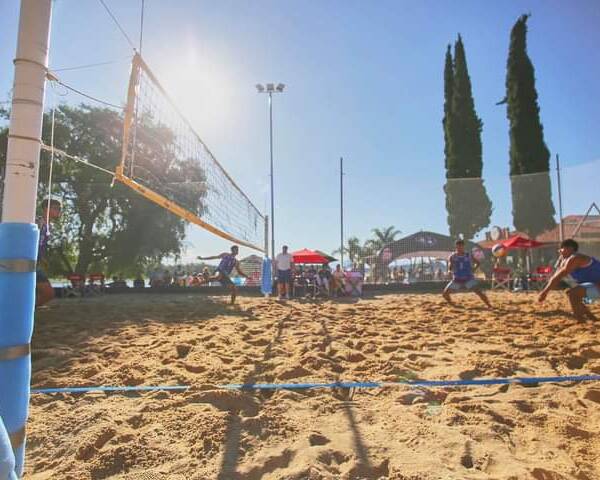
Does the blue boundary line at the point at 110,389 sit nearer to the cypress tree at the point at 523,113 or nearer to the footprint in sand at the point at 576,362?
the footprint in sand at the point at 576,362

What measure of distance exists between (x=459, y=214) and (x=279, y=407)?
49.9ft

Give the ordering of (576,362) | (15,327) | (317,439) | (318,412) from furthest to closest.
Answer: (576,362) → (318,412) → (317,439) → (15,327)

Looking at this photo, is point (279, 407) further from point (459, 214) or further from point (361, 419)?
point (459, 214)

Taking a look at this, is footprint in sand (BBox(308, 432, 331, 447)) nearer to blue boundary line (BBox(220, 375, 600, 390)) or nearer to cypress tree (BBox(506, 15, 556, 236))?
blue boundary line (BBox(220, 375, 600, 390))

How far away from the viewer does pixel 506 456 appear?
1587 millimetres

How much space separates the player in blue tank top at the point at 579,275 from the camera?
439 cm

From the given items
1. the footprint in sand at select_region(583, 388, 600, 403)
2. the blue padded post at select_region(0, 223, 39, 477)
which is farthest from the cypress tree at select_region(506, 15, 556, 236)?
the blue padded post at select_region(0, 223, 39, 477)

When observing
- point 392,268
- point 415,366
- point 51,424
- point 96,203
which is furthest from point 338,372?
point 96,203

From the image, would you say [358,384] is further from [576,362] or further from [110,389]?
[576,362]

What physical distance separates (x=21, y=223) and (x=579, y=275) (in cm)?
556

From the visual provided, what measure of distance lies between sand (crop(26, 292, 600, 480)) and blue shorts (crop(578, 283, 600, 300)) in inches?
30.4

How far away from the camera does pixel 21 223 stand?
1494 millimetres

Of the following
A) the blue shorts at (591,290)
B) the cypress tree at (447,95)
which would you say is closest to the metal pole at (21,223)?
the blue shorts at (591,290)

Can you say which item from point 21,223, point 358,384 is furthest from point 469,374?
point 21,223
